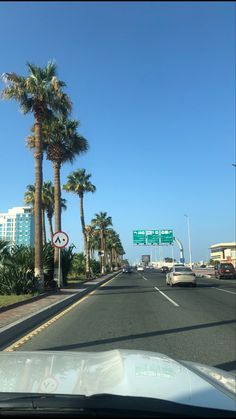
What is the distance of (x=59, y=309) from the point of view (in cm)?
1828

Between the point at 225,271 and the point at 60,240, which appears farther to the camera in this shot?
the point at 225,271

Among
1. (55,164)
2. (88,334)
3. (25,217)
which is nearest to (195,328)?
(88,334)

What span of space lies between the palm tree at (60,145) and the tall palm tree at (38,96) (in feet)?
21.0

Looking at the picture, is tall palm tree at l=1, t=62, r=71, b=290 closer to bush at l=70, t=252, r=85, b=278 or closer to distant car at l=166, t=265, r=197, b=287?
distant car at l=166, t=265, r=197, b=287

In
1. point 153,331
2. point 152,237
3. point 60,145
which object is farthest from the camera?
point 152,237

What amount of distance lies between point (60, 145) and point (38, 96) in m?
8.74

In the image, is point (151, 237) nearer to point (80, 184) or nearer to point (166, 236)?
point (166, 236)

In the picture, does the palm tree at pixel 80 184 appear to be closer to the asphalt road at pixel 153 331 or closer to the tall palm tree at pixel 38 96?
the tall palm tree at pixel 38 96

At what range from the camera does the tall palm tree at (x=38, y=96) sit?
87.3 ft

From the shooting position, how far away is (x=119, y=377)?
164 inches

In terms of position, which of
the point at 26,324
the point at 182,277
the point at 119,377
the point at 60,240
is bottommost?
the point at 26,324

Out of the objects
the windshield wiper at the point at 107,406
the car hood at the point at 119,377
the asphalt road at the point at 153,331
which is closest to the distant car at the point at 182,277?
the asphalt road at the point at 153,331

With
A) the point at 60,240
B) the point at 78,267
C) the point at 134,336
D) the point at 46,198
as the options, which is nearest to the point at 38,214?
the point at 60,240

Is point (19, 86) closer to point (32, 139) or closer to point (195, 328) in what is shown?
point (32, 139)
